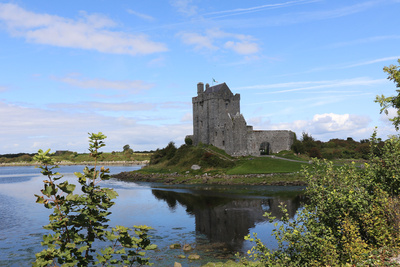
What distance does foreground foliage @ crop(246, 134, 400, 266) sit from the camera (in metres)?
11.1

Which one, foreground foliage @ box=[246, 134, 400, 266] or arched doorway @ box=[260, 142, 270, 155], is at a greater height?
arched doorway @ box=[260, 142, 270, 155]

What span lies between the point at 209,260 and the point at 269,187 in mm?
36819

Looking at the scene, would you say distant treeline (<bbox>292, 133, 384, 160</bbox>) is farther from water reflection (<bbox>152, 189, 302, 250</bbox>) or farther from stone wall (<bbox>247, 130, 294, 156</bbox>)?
water reflection (<bbox>152, 189, 302, 250</bbox>)

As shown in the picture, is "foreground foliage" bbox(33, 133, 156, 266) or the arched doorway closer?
"foreground foliage" bbox(33, 133, 156, 266)

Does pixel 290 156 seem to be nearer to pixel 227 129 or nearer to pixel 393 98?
pixel 227 129

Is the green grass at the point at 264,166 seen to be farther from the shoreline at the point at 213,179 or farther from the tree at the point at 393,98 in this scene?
the tree at the point at 393,98

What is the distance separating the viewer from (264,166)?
224 feet

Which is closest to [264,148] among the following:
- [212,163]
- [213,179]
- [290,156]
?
[290,156]

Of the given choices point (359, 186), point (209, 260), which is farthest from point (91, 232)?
point (209, 260)

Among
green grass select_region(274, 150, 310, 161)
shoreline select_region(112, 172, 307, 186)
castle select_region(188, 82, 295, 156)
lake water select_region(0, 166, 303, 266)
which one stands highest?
castle select_region(188, 82, 295, 156)

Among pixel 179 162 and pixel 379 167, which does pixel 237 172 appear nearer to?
pixel 179 162

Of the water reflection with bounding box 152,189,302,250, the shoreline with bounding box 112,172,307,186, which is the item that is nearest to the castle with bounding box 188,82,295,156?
the shoreline with bounding box 112,172,307,186

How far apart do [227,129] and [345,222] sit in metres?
70.8

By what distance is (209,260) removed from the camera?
20797 mm
